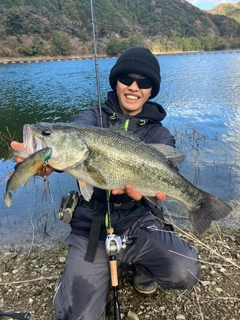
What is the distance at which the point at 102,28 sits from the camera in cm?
12138

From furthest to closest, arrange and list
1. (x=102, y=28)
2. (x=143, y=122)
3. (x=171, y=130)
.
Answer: (x=102, y=28), (x=171, y=130), (x=143, y=122)

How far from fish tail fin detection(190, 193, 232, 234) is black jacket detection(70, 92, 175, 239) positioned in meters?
0.80

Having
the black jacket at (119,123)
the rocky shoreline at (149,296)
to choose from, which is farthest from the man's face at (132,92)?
the rocky shoreline at (149,296)

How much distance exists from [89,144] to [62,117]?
15317mm

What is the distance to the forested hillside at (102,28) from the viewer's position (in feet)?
312

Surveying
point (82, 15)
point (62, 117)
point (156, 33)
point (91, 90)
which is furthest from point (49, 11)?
point (62, 117)

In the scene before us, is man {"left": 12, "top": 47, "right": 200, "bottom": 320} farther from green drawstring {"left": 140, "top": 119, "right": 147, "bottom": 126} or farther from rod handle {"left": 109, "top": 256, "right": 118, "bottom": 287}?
rod handle {"left": 109, "top": 256, "right": 118, "bottom": 287}

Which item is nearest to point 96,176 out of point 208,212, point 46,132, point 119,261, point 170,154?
point 46,132

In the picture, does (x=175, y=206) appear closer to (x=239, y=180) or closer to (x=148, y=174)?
(x=239, y=180)

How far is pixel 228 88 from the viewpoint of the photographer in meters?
24.5

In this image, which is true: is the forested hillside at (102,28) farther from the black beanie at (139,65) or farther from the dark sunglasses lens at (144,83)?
the dark sunglasses lens at (144,83)

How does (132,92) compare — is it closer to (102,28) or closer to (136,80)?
(136,80)

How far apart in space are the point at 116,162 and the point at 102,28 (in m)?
132

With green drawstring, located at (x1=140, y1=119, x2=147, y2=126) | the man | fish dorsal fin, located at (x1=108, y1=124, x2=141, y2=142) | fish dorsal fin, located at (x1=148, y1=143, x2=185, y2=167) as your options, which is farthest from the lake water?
fish dorsal fin, located at (x1=108, y1=124, x2=141, y2=142)
